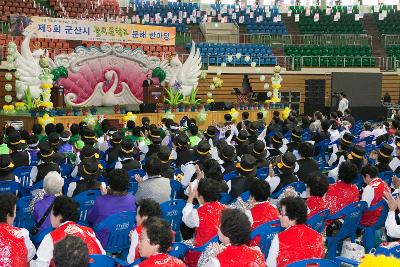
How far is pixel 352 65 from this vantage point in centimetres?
2672

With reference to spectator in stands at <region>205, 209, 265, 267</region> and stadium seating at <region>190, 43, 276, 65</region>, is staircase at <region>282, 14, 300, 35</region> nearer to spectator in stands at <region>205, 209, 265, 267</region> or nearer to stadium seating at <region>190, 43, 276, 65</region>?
stadium seating at <region>190, 43, 276, 65</region>

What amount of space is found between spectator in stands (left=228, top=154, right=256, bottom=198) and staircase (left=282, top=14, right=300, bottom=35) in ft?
80.4

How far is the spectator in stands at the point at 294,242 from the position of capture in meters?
4.45

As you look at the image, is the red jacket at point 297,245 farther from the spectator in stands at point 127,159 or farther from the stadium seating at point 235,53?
the stadium seating at point 235,53

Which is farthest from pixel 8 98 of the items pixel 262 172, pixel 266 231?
pixel 266 231

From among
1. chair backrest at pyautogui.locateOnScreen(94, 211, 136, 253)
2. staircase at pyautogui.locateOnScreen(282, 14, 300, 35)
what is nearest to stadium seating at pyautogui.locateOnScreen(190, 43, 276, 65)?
staircase at pyautogui.locateOnScreen(282, 14, 300, 35)

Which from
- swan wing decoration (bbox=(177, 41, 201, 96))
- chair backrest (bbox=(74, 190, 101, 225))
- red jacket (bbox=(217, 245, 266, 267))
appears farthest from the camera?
swan wing decoration (bbox=(177, 41, 201, 96))

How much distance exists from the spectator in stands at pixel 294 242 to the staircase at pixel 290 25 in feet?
87.8

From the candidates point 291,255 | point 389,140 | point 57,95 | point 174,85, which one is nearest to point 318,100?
point 174,85

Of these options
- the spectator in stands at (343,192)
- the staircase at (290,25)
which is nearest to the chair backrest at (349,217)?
the spectator in stands at (343,192)

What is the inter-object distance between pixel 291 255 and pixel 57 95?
15.1 meters

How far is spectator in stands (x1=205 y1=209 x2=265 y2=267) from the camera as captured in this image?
3896 mm

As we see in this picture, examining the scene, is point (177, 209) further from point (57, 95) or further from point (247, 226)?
point (57, 95)

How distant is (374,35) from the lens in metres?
30.7
